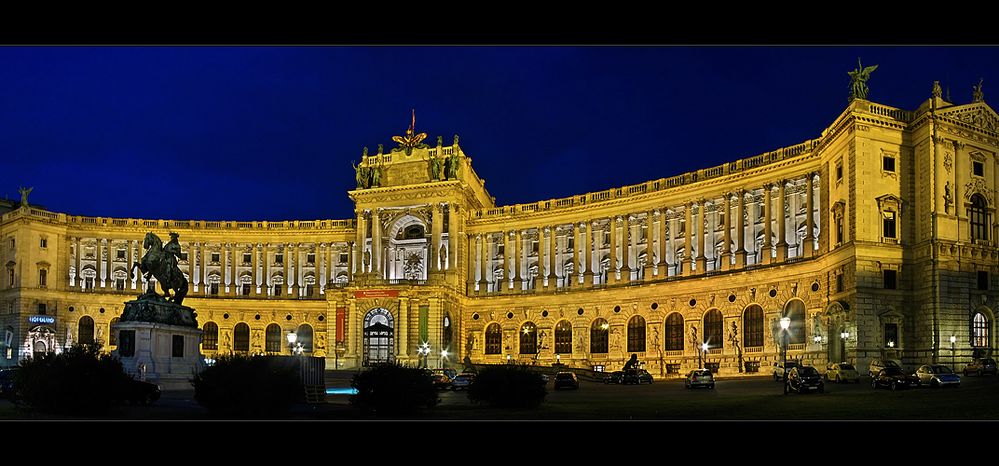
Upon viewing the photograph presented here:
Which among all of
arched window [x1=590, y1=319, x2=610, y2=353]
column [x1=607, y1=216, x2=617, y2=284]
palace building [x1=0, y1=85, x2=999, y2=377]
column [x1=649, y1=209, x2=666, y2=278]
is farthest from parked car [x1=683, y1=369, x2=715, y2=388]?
column [x1=607, y1=216, x2=617, y2=284]

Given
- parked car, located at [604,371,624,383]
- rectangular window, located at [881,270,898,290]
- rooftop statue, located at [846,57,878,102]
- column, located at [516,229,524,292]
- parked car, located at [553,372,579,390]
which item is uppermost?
rooftop statue, located at [846,57,878,102]

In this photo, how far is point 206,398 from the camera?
104ft

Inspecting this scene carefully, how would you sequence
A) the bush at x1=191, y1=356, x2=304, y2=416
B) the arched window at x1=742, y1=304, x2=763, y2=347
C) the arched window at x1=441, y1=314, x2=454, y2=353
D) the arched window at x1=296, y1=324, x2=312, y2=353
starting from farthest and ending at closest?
1. the arched window at x1=296, y1=324, x2=312, y2=353
2. the arched window at x1=441, y1=314, x2=454, y2=353
3. the arched window at x1=742, y1=304, x2=763, y2=347
4. the bush at x1=191, y1=356, x2=304, y2=416

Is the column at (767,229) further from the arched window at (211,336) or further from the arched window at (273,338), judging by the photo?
the arched window at (211,336)

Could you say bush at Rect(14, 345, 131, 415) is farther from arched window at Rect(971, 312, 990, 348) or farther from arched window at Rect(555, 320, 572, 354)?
arched window at Rect(555, 320, 572, 354)

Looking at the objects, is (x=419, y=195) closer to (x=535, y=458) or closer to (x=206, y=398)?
(x=206, y=398)

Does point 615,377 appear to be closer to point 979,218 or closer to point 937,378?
point 937,378

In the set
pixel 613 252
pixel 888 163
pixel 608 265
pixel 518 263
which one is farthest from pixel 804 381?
pixel 518 263

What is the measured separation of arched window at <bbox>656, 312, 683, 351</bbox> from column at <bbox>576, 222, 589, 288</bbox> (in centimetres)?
1256

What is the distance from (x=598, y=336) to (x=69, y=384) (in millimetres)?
61984

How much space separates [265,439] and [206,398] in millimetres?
10861

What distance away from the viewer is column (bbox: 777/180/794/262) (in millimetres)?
72812

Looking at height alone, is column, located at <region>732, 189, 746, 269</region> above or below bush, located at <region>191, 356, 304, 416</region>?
above

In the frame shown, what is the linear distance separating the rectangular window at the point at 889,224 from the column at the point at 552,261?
3815 centimetres
